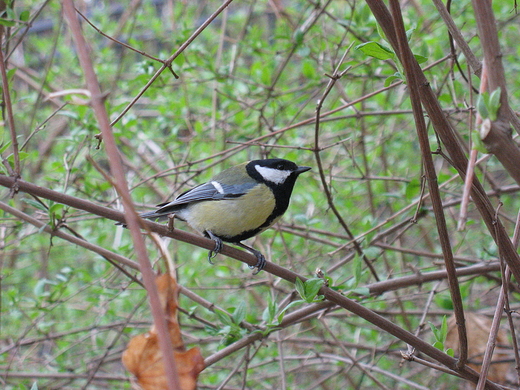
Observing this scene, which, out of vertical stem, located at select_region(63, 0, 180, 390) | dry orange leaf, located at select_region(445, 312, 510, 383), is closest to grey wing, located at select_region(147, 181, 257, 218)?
dry orange leaf, located at select_region(445, 312, 510, 383)

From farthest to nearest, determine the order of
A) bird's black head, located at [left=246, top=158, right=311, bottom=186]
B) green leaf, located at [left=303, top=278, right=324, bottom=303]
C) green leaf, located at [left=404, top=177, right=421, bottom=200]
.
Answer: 1. bird's black head, located at [left=246, top=158, right=311, bottom=186]
2. green leaf, located at [left=404, top=177, right=421, bottom=200]
3. green leaf, located at [left=303, top=278, right=324, bottom=303]

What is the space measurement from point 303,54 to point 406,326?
150cm

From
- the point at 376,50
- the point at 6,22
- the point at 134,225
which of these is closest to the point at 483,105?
the point at 376,50

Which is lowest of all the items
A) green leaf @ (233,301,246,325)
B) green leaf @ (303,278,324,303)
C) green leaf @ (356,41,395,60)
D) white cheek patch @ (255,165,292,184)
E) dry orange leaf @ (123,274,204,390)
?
green leaf @ (233,301,246,325)

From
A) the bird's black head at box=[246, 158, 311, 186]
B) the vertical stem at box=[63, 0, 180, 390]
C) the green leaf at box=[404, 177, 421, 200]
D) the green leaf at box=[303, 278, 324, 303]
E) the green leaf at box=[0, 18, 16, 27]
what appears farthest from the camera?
the bird's black head at box=[246, 158, 311, 186]

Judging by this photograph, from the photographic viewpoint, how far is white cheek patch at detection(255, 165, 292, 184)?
2312 millimetres

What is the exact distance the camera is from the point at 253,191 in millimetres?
2303

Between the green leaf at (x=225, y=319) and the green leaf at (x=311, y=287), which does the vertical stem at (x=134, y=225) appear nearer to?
the green leaf at (x=311, y=287)

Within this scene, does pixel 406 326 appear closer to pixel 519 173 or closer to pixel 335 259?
pixel 335 259

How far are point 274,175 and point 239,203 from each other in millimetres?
204

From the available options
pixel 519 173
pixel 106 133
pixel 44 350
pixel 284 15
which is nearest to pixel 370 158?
pixel 284 15

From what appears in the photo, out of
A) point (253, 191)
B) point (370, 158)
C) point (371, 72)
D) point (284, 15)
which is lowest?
point (370, 158)

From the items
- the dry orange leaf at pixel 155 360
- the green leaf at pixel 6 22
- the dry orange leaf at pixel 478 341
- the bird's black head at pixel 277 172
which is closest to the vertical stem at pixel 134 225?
the dry orange leaf at pixel 155 360

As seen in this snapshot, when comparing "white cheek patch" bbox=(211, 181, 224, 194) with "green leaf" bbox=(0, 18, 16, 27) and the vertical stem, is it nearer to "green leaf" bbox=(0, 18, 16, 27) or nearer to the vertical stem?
"green leaf" bbox=(0, 18, 16, 27)
